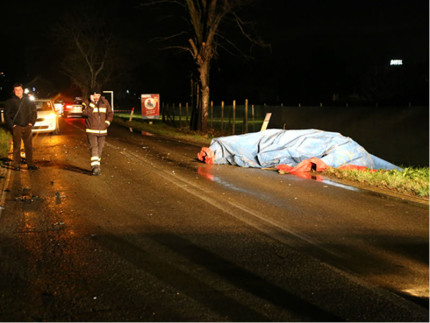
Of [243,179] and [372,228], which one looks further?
[243,179]

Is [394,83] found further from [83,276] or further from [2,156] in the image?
[83,276]

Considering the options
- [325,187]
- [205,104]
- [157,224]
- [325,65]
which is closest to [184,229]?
[157,224]

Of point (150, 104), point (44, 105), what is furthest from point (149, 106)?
point (44, 105)

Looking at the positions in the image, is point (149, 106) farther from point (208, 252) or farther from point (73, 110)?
point (208, 252)

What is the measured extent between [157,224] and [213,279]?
2.45m

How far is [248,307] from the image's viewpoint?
15.5 ft

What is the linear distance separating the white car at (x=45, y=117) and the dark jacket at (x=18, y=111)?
1106cm

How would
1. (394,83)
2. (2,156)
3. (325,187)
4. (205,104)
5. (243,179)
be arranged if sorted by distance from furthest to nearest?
(394,83)
(205,104)
(2,156)
(243,179)
(325,187)

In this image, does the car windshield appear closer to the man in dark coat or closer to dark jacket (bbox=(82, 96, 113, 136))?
the man in dark coat

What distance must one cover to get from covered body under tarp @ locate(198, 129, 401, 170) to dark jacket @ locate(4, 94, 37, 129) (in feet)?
16.0

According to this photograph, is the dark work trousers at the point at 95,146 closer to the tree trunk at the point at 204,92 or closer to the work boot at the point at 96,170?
the work boot at the point at 96,170

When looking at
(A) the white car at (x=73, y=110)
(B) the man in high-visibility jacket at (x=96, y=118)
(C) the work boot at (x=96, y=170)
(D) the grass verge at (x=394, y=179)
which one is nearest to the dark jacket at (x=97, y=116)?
(B) the man in high-visibility jacket at (x=96, y=118)

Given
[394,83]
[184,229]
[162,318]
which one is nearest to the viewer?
[162,318]

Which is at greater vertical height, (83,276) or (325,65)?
(325,65)
